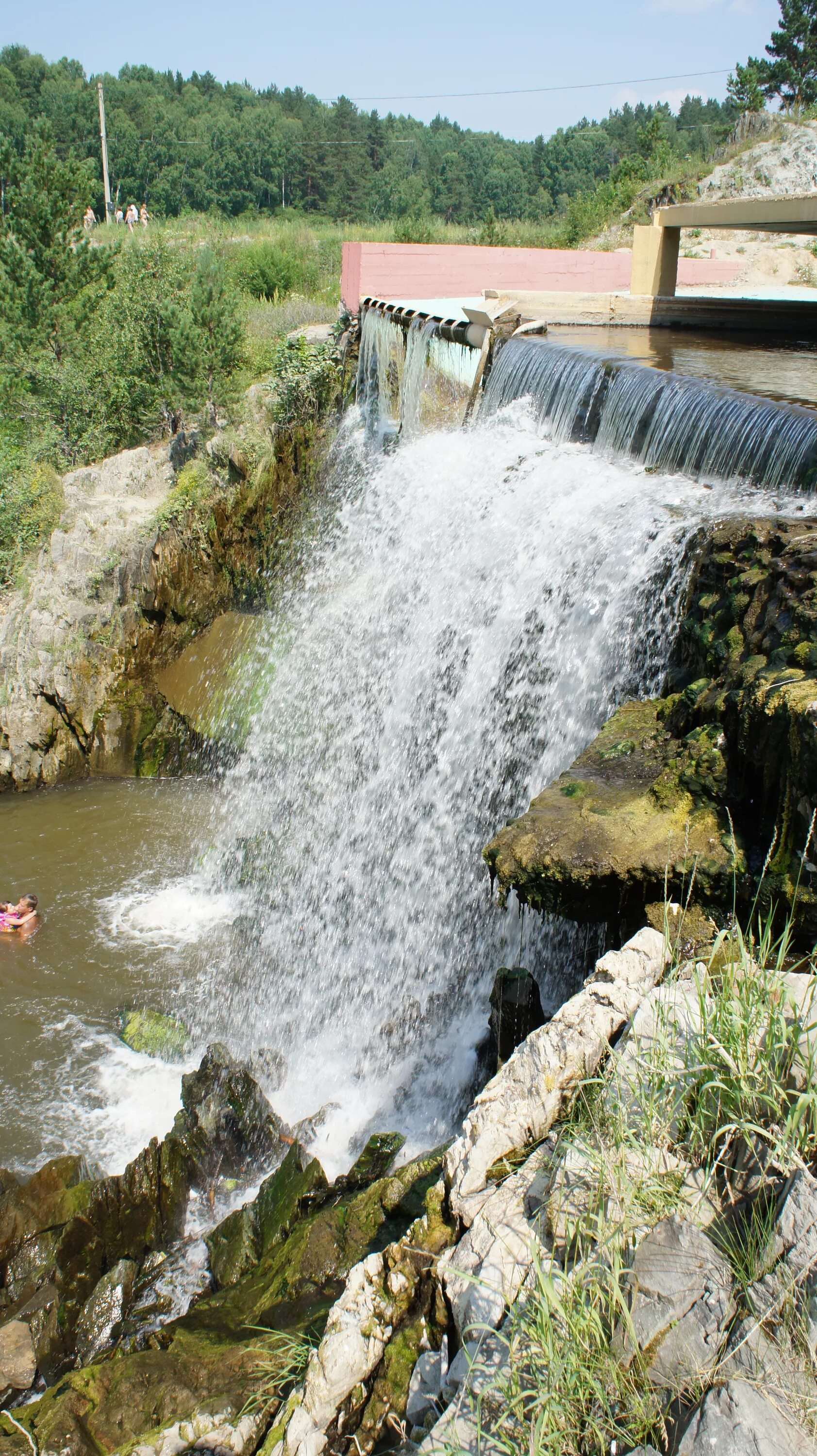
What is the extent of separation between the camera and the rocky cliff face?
36.0 ft

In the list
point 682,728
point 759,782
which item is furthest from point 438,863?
point 759,782

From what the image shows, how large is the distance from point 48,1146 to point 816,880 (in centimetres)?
472

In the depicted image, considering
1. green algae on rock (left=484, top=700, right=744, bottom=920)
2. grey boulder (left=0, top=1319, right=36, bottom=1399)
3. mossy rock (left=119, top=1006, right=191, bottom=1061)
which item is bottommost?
mossy rock (left=119, top=1006, right=191, bottom=1061)

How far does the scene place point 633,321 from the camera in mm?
12703

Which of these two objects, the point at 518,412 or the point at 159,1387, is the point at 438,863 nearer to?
the point at 159,1387

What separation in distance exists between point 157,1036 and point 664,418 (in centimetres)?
586

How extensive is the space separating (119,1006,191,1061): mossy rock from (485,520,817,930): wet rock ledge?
3.21 metres

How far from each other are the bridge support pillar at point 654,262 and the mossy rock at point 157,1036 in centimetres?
1099

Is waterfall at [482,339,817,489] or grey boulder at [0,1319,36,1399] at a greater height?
waterfall at [482,339,817,489]

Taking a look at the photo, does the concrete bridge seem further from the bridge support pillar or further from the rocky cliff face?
the rocky cliff face

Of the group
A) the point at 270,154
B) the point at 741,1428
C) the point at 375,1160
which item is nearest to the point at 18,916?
Answer: the point at 375,1160

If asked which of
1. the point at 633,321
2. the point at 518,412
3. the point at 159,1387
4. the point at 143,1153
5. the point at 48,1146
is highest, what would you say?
the point at 633,321

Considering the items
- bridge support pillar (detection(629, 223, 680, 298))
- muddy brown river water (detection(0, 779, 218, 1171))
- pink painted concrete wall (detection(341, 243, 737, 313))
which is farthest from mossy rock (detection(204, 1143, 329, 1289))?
pink painted concrete wall (detection(341, 243, 737, 313))

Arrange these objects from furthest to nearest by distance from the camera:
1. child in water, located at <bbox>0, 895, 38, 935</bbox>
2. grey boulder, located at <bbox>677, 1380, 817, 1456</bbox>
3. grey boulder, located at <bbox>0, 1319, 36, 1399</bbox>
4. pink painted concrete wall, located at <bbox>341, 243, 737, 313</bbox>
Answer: pink painted concrete wall, located at <bbox>341, 243, 737, 313</bbox>
child in water, located at <bbox>0, 895, 38, 935</bbox>
grey boulder, located at <bbox>0, 1319, 36, 1399</bbox>
grey boulder, located at <bbox>677, 1380, 817, 1456</bbox>
